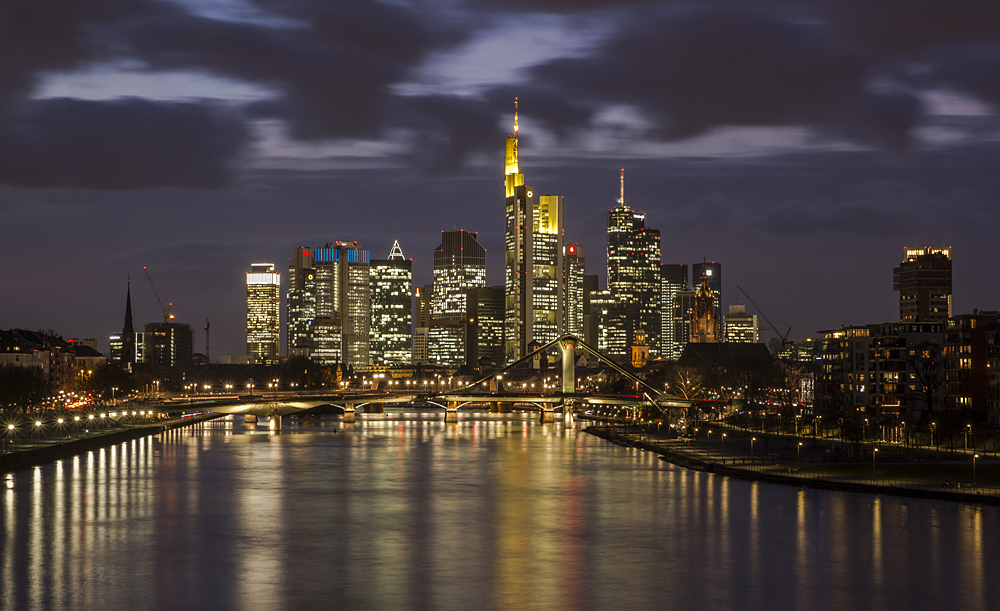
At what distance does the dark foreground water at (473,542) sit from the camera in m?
37.7

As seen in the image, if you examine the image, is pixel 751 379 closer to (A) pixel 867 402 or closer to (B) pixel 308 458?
(A) pixel 867 402

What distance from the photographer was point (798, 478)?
70000 mm

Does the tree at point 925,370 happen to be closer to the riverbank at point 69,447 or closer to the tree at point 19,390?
the riverbank at point 69,447

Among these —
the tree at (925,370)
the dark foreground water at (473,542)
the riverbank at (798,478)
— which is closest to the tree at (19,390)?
the dark foreground water at (473,542)

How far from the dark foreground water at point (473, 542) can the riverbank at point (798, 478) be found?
1414 millimetres

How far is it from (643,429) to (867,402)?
87.3ft

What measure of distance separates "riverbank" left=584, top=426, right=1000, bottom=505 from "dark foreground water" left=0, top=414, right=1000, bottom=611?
141cm

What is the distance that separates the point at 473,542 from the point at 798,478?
28.1 metres

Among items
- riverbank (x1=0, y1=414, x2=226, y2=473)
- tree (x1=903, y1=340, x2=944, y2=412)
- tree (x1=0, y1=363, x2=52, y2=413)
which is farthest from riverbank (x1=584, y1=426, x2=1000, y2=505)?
tree (x1=0, y1=363, x2=52, y2=413)

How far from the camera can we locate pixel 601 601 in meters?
36.5

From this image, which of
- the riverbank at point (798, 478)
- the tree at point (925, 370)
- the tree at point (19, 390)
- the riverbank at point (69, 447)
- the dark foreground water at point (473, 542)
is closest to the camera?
the dark foreground water at point (473, 542)

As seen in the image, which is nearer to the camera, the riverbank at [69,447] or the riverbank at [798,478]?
the riverbank at [798,478]

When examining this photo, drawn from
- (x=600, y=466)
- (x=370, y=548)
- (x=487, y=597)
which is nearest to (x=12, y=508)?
(x=370, y=548)

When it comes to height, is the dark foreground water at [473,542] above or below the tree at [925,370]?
below
